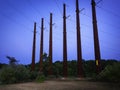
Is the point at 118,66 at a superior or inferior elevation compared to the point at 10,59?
inferior

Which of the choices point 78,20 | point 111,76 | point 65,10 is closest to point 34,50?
point 65,10

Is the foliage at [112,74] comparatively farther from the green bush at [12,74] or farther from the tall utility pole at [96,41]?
the green bush at [12,74]

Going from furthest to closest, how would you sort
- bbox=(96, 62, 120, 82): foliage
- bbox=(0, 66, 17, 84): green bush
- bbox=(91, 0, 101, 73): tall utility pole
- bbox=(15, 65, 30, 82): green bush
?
bbox=(15, 65, 30, 82): green bush, bbox=(91, 0, 101, 73): tall utility pole, bbox=(0, 66, 17, 84): green bush, bbox=(96, 62, 120, 82): foliage

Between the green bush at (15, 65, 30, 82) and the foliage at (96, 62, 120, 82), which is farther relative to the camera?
the green bush at (15, 65, 30, 82)

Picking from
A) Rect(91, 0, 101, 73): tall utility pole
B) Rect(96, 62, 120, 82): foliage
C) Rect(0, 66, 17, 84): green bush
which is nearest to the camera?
Rect(96, 62, 120, 82): foliage

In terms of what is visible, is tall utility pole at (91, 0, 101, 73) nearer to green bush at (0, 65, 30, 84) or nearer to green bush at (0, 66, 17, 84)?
green bush at (0, 65, 30, 84)

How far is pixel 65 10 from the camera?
31.1 meters

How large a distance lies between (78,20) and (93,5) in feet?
14.6

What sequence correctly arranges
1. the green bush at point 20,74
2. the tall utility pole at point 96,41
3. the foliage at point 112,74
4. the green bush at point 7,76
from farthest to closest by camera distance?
the green bush at point 20,74, the tall utility pole at point 96,41, the green bush at point 7,76, the foliage at point 112,74

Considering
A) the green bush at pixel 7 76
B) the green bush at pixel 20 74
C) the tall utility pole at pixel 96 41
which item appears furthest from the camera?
the green bush at pixel 20 74

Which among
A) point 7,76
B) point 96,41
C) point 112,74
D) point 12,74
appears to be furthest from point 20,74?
point 112,74

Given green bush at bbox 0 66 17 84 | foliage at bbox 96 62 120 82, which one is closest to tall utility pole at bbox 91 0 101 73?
foliage at bbox 96 62 120 82

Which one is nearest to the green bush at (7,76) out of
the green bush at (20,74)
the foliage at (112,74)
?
the green bush at (20,74)

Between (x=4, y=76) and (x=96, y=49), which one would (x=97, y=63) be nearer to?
(x=96, y=49)
